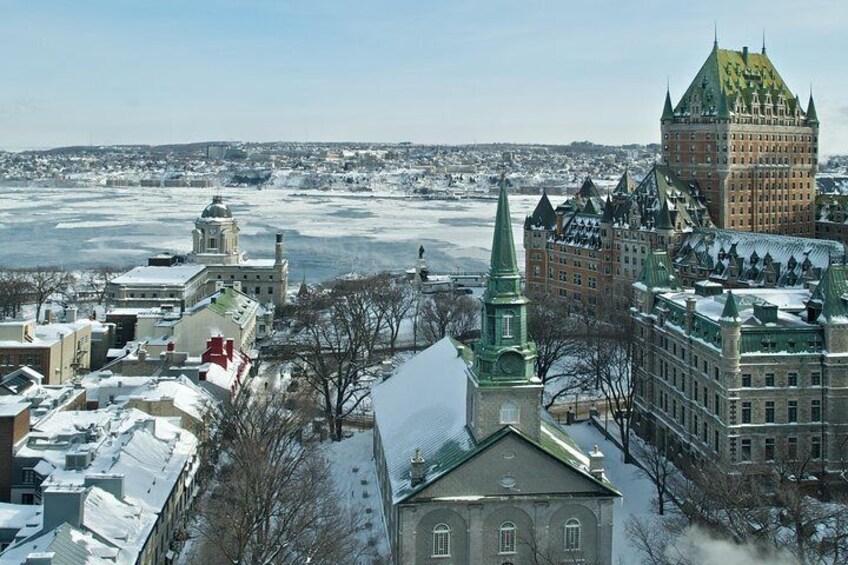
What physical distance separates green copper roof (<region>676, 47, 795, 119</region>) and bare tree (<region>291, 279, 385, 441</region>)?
35.5 m

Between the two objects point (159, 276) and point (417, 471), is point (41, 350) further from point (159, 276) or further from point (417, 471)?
point (417, 471)

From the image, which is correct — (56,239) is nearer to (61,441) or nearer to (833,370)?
(61,441)

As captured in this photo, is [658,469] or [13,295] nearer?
[658,469]

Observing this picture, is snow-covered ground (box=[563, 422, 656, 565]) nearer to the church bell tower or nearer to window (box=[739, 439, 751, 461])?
window (box=[739, 439, 751, 461])

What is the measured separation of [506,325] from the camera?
33.6m

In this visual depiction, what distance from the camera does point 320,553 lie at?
30688mm

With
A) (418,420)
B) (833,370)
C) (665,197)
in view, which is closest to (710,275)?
(665,197)

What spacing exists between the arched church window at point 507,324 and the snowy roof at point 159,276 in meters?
59.1

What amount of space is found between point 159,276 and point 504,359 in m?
62.6

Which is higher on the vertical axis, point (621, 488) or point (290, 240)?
point (290, 240)

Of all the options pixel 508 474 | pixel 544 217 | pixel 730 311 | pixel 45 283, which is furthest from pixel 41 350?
pixel 544 217

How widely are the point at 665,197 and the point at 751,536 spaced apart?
59511 mm

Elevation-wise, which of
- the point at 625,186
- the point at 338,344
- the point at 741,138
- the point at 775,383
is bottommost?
the point at 338,344

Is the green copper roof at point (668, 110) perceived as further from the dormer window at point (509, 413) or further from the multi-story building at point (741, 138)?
the dormer window at point (509, 413)
